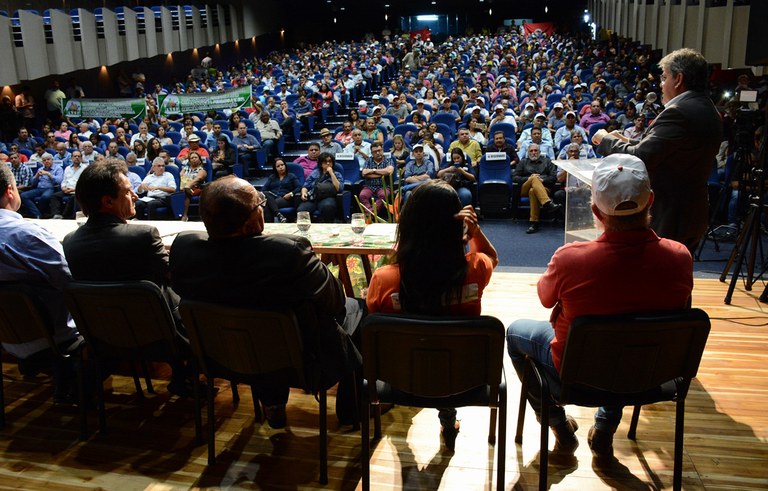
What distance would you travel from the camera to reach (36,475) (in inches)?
→ 87.3

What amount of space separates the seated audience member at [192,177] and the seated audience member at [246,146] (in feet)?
4.40

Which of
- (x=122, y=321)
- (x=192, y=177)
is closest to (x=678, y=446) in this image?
(x=122, y=321)

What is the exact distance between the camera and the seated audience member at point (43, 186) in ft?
27.0

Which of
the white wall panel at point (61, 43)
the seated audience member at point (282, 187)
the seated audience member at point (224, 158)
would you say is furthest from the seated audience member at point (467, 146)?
the white wall panel at point (61, 43)

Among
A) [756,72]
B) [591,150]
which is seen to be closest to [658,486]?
[591,150]

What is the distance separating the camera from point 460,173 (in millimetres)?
6855

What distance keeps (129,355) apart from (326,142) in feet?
20.3

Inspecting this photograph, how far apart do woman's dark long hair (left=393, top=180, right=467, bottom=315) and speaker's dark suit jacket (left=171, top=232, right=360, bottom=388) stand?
0.30 metres

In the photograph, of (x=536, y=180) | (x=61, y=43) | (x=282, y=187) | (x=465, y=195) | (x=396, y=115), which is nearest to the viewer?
(x=536, y=180)

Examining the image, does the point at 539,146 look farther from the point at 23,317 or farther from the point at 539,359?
the point at 23,317

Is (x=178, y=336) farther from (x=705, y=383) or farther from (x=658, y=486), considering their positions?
(x=705, y=383)

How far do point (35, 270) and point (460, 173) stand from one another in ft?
16.4

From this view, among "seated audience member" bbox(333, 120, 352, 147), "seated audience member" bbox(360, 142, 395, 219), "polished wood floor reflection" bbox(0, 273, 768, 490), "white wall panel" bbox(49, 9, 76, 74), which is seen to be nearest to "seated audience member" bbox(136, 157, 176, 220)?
"seated audience member" bbox(360, 142, 395, 219)

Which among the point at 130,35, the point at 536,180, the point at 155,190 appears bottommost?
the point at 155,190
